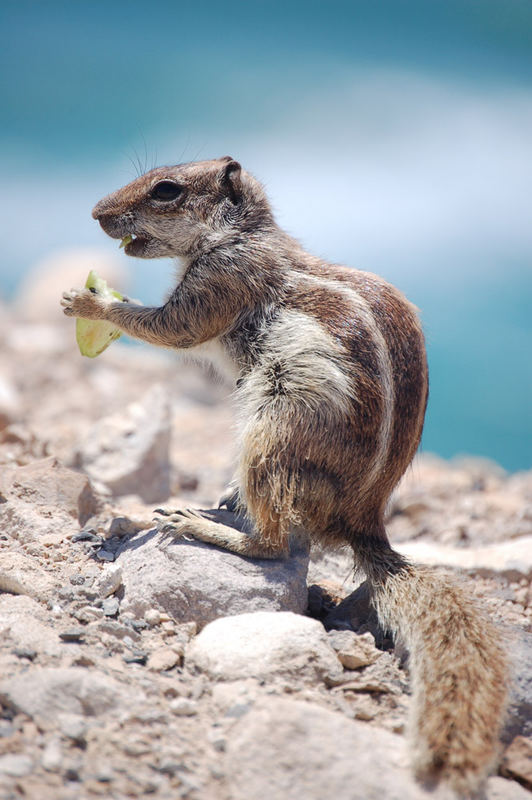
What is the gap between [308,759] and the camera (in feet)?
7.27

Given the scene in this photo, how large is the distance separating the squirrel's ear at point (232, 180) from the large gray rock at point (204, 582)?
6.58ft

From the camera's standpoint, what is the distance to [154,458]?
6074 millimetres

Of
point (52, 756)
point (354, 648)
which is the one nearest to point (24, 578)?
point (52, 756)

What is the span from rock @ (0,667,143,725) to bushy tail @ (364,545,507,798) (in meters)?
1.02

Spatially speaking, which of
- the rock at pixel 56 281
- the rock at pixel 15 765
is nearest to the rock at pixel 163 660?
the rock at pixel 15 765

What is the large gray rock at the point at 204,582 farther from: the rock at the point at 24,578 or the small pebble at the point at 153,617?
the rock at the point at 24,578

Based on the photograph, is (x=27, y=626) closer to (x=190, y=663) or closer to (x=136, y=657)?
(x=136, y=657)

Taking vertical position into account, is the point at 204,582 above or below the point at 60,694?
above

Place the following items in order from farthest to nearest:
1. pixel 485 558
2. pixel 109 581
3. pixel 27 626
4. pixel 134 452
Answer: pixel 134 452
pixel 485 558
pixel 109 581
pixel 27 626

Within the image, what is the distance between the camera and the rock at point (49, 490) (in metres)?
4.02

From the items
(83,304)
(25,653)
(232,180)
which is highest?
(232,180)

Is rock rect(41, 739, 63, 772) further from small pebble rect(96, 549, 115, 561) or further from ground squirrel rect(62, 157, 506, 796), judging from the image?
small pebble rect(96, 549, 115, 561)

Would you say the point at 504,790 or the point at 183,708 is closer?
the point at 504,790

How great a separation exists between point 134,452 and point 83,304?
6.71ft
